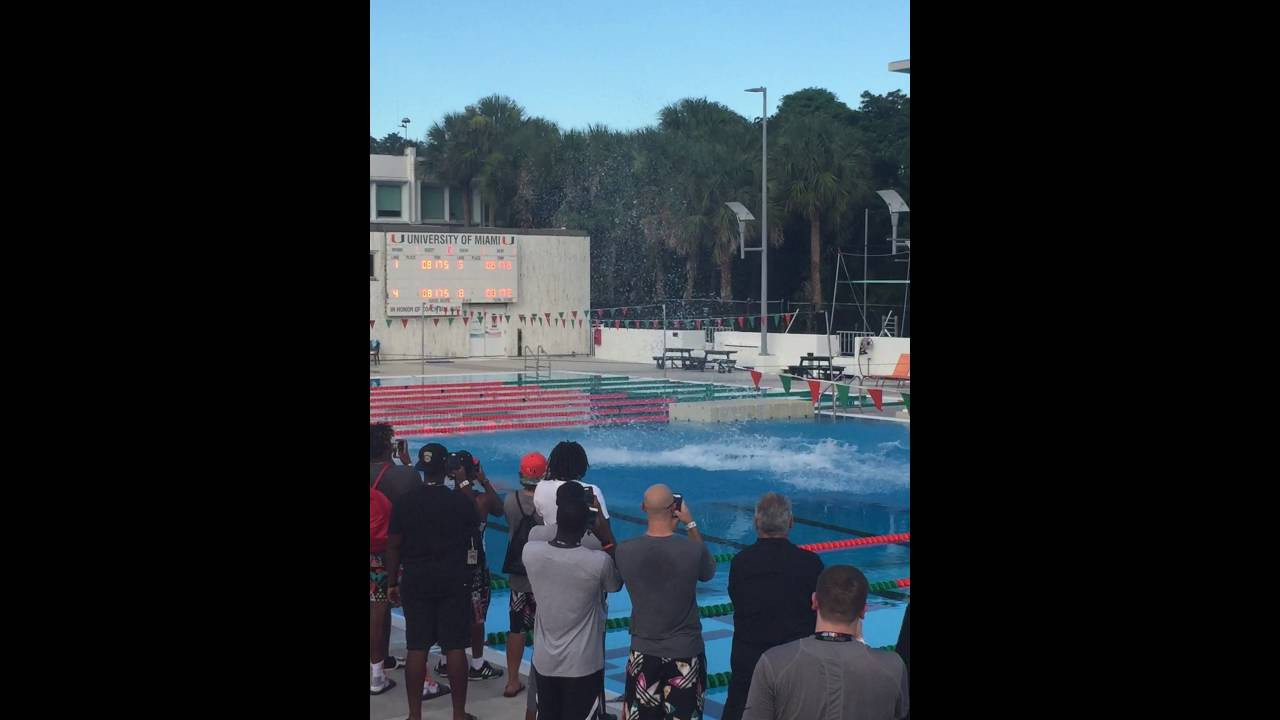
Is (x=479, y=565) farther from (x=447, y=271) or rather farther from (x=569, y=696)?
(x=447, y=271)

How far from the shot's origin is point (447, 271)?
119ft

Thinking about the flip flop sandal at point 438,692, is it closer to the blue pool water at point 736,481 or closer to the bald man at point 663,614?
the blue pool water at point 736,481

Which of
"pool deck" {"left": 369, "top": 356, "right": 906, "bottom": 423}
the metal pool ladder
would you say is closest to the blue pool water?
"pool deck" {"left": 369, "top": 356, "right": 906, "bottom": 423}

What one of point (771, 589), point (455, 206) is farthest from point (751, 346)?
point (771, 589)

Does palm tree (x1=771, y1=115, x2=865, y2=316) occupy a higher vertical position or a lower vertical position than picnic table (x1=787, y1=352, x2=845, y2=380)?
higher

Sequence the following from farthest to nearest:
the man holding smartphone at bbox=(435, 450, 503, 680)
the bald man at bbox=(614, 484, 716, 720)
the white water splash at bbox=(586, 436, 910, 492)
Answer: the white water splash at bbox=(586, 436, 910, 492) → the man holding smartphone at bbox=(435, 450, 503, 680) → the bald man at bbox=(614, 484, 716, 720)

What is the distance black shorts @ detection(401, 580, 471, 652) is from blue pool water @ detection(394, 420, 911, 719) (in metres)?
1.66

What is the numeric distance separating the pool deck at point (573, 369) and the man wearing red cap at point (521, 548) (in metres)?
18.8

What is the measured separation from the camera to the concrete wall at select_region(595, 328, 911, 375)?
2878cm

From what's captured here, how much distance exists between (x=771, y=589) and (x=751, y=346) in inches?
1170

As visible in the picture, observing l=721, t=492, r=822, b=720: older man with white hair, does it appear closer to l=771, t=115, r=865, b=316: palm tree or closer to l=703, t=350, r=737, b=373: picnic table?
l=703, t=350, r=737, b=373: picnic table
